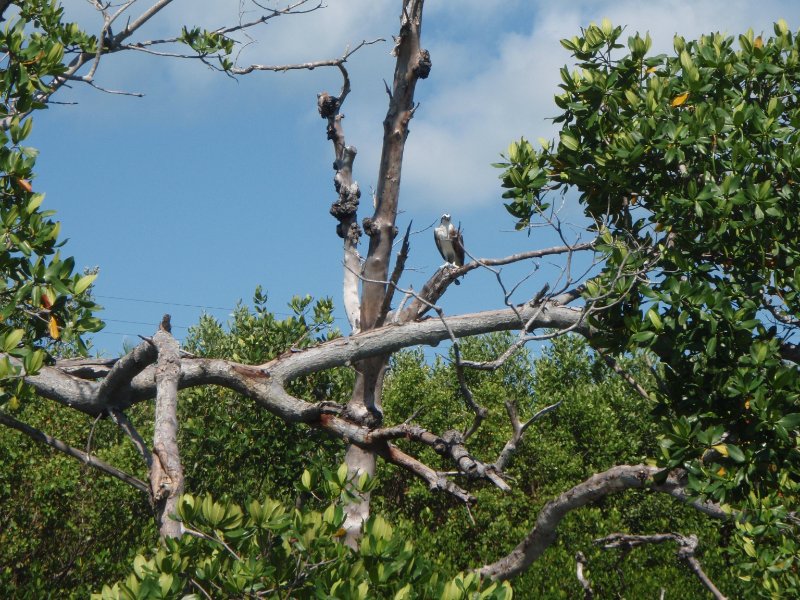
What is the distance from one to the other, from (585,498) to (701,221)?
222cm

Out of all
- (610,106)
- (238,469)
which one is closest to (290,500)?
(238,469)

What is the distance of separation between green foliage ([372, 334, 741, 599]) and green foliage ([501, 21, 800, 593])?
24.7 ft

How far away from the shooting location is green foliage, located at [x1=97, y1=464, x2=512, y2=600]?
4.07 m

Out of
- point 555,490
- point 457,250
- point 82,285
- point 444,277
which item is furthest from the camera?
point 555,490

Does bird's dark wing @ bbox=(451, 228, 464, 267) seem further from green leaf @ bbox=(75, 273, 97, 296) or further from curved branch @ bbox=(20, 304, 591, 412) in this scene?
green leaf @ bbox=(75, 273, 97, 296)

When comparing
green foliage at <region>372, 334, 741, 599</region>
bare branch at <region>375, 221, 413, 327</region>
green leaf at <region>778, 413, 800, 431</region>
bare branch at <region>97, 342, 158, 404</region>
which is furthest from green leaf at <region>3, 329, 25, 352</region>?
green foliage at <region>372, 334, 741, 599</region>

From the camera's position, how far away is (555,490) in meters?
16.5

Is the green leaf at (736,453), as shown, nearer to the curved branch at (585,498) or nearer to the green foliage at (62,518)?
the curved branch at (585,498)

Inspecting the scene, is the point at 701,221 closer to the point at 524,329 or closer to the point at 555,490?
the point at 524,329

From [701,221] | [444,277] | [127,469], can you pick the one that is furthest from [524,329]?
[127,469]

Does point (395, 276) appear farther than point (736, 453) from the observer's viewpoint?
Yes

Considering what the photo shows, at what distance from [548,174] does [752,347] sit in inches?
86.2

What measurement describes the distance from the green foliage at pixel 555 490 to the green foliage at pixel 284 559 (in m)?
9.18

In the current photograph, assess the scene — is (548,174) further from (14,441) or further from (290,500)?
(14,441)
